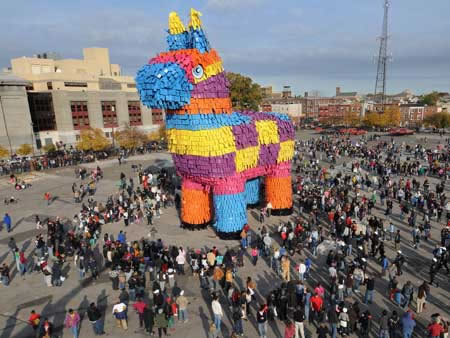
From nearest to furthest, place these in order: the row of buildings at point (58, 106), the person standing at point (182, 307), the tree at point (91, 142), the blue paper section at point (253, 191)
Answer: the person standing at point (182, 307)
the blue paper section at point (253, 191)
the tree at point (91, 142)
the row of buildings at point (58, 106)

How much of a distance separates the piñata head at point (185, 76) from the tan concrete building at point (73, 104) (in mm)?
34723

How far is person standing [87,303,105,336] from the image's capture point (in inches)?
324

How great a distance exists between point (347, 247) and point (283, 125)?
572cm

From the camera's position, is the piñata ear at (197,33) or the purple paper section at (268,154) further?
the purple paper section at (268,154)

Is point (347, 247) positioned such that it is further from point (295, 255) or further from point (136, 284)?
point (136, 284)

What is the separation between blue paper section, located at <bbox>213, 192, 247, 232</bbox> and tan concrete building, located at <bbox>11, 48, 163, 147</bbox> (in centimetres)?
3486

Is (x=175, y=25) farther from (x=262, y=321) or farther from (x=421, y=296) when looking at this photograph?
(x=421, y=296)

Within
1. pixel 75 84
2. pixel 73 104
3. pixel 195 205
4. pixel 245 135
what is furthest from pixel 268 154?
pixel 75 84

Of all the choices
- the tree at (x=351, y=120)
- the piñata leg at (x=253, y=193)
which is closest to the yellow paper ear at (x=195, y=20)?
the piñata leg at (x=253, y=193)

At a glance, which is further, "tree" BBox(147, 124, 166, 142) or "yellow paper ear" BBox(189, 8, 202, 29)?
"tree" BBox(147, 124, 166, 142)

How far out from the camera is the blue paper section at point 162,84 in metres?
11.0

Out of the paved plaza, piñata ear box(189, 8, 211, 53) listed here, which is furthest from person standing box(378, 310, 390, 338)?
piñata ear box(189, 8, 211, 53)

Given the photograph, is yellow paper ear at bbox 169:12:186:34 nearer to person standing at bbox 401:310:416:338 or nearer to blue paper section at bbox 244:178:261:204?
blue paper section at bbox 244:178:261:204

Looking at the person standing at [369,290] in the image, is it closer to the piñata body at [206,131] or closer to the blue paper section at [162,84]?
the piñata body at [206,131]
